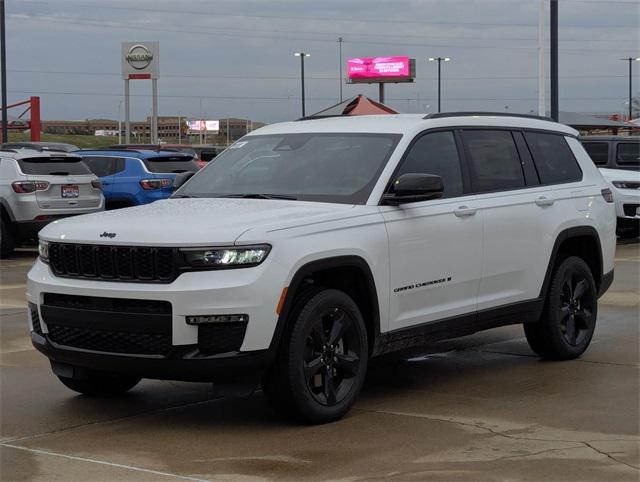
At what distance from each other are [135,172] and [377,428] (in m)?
14.3

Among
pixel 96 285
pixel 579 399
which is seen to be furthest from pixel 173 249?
pixel 579 399

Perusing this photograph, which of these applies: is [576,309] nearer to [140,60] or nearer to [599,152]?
[599,152]

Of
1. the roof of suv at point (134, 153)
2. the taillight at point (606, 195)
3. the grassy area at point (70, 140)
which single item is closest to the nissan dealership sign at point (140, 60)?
the grassy area at point (70, 140)

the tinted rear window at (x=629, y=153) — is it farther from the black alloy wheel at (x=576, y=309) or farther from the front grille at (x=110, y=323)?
the front grille at (x=110, y=323)

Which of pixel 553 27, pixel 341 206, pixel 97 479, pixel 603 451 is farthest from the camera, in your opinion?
pixel 553 27

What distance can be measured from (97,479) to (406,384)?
9.54 ft

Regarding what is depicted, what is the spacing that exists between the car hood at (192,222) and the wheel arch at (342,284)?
0.27 meters

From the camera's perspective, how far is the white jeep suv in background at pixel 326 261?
607cm

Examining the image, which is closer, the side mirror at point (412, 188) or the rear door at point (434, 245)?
the side mirror at point (412, 188)

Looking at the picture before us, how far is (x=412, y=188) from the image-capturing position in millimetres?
6883

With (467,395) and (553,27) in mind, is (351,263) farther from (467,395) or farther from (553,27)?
(553,27)

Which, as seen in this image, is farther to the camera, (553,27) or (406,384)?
(553,27)

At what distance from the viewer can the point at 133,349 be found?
6180 mm

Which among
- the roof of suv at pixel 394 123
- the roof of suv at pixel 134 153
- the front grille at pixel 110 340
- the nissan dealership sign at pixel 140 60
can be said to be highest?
the nissan dealership sign at pixel 140 60
